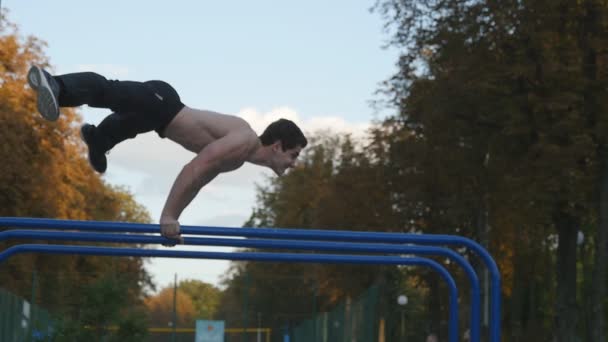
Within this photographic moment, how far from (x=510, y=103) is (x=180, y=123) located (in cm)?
1746

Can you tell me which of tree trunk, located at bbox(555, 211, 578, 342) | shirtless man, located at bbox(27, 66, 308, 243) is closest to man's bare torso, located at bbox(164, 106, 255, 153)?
shirtless man, located at bbox(27, 66, 308, 243)

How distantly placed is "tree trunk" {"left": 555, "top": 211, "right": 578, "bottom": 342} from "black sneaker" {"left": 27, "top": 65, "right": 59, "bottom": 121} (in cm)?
1836

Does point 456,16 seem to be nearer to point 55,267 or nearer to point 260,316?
point 260,316

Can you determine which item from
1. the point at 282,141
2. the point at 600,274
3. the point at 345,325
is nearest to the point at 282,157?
the point at 282,141

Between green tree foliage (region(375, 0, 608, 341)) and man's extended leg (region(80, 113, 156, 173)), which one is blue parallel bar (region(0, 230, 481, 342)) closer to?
man's extended leg (region(80, 113, 156, 173))

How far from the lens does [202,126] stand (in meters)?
5.90

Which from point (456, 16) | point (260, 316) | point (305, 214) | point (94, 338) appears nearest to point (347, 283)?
point (305, 214)

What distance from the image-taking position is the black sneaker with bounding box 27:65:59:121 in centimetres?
554

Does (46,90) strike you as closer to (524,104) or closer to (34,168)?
(524,104)

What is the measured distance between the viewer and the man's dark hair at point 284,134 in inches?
235

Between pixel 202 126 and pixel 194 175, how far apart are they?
1.15 ft

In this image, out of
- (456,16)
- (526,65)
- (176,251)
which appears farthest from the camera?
(456,16)

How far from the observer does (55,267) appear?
3466 centimetres

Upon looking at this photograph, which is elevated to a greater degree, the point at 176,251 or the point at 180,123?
the point at 180,123
